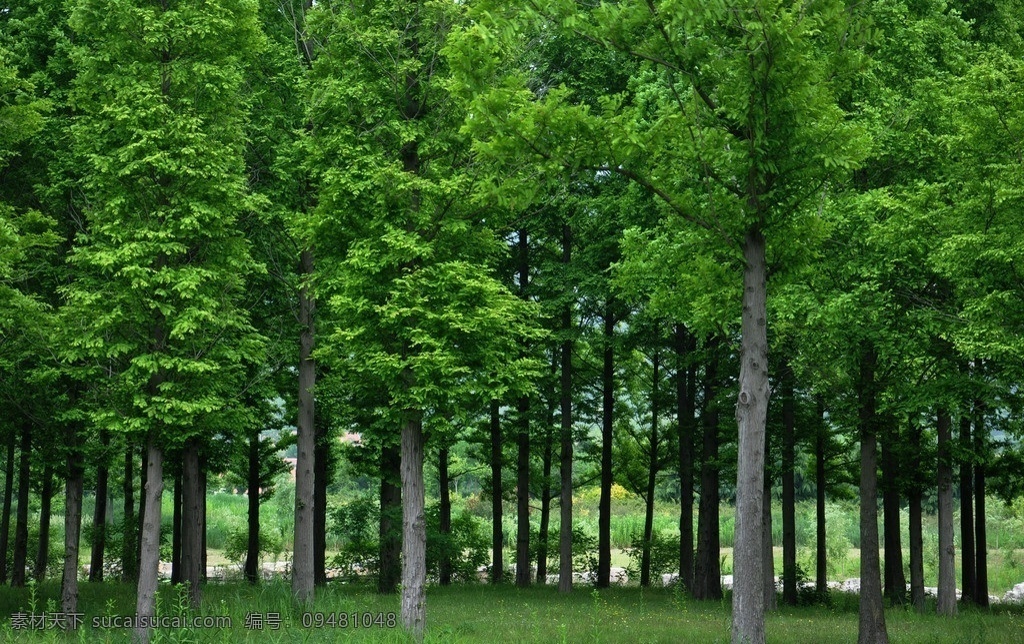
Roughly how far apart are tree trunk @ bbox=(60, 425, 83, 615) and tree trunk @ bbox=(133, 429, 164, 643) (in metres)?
2.42

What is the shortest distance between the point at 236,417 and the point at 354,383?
243 centimetres

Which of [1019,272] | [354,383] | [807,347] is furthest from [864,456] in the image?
[354,383]

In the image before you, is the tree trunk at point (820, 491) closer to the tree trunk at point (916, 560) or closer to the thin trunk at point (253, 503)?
the tree trunk at point (916, 560)

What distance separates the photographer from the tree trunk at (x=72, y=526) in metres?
18.9

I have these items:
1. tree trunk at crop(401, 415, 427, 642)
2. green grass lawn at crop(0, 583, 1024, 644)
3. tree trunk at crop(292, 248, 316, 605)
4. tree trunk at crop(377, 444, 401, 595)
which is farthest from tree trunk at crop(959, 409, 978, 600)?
tree trunk at crop(377, 444, 401, 595)

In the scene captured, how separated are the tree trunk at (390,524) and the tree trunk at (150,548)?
452 inches

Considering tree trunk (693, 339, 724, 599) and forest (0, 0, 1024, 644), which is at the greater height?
forest (0, 0, 1024, 644)

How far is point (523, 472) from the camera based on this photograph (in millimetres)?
30484

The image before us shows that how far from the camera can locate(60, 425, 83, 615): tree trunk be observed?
18938mm

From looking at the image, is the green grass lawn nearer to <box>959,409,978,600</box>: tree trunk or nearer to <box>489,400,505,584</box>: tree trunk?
<box>959,409,978,600</box>: tree trunk

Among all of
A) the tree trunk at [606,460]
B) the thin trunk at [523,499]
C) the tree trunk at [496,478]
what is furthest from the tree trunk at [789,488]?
the tree trunk at [496,478]

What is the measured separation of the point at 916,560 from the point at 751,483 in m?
15.9

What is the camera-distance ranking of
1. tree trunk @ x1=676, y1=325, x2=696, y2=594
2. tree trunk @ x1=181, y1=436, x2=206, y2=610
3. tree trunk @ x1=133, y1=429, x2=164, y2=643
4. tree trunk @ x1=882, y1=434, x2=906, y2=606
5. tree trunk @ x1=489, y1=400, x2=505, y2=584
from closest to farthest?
tree trunk @ x1=133, y1=429, x2=164, y2=643, tree trunk @ x1=181, y1=436, x2=206, y2=610, tree trunk @ x1=882, y1=434, x2=906, y2=606, tree trunk @ x1=676, y1=325, x2=696, y2=594, tree trunk @ x1=489, y1=400, x2=505, y2=584

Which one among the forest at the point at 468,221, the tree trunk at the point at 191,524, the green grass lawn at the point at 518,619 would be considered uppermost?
the forest at the point at 468,221
